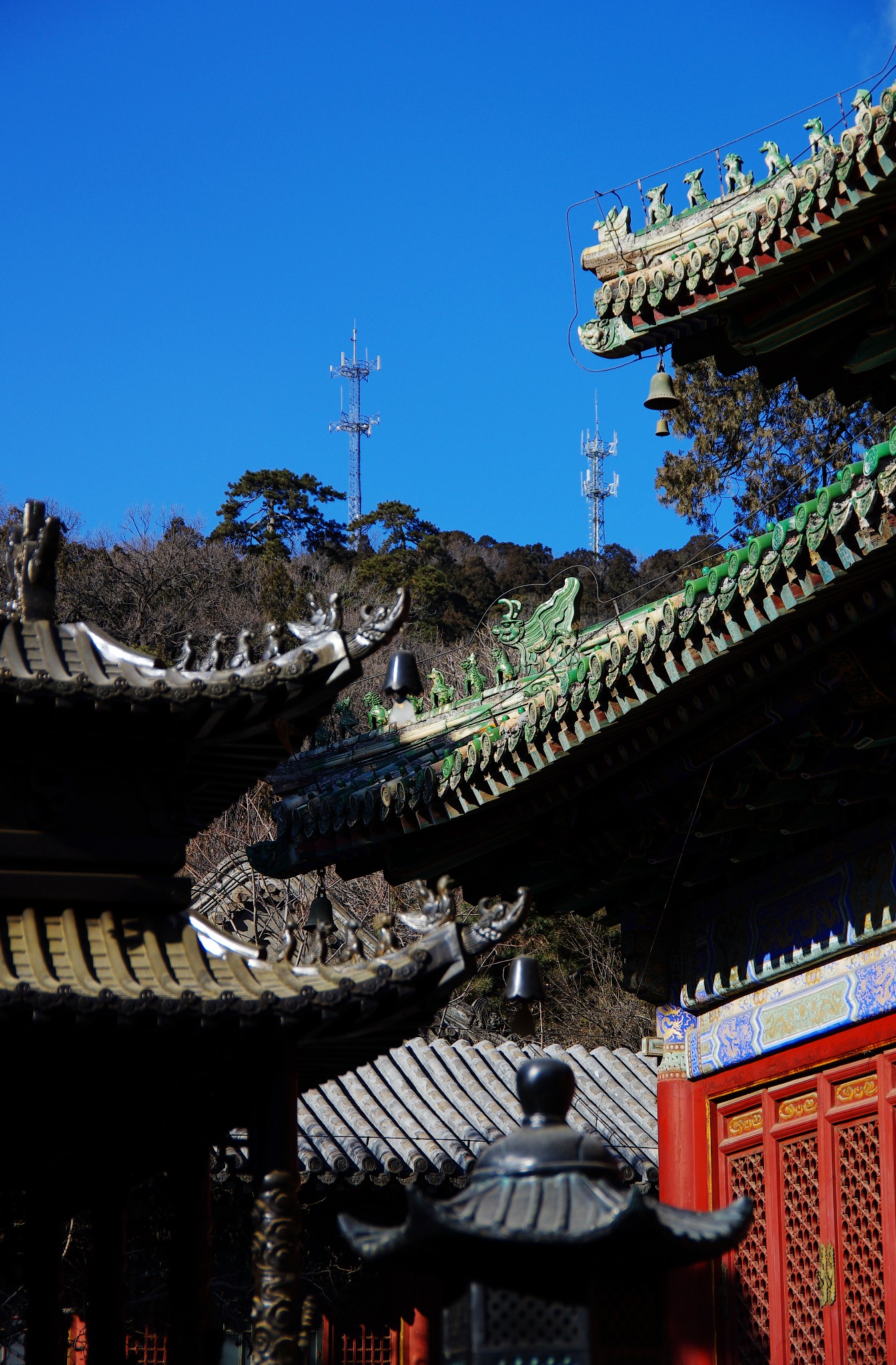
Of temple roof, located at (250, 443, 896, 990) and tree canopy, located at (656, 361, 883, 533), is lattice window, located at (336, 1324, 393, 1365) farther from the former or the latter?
tree canopy, located at (656, 361, 883, 533)

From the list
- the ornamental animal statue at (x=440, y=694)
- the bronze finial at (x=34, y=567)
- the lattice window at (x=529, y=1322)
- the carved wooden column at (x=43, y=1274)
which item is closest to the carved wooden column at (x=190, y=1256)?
the carved wooden column at (x=43, y=1274)

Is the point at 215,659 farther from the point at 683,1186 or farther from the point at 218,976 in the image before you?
the point at 683,1186

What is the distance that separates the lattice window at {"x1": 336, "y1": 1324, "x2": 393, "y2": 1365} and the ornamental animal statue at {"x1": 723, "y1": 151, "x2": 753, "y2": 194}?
936 cm

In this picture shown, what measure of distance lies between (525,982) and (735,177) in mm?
4995

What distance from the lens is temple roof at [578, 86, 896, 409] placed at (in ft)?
25.7

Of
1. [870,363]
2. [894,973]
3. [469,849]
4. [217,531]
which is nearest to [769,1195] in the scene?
[894,973]

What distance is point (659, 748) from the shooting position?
934 cm

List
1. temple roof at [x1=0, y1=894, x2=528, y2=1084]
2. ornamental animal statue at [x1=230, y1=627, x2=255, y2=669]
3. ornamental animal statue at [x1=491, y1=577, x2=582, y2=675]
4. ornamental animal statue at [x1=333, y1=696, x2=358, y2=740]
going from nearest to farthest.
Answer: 1. temple roof at [x1=0, y1=894, x2=528, y2=1084]
2. ornamental animal statue at [x1=230, y1=627, x2=255, y2=669]
3. ornamental animal statue at [x1=491, y1=577, x2=582, y2=675]
4. ornamental animal statue at [x1=333, y1=696, x2=358, y2=740]

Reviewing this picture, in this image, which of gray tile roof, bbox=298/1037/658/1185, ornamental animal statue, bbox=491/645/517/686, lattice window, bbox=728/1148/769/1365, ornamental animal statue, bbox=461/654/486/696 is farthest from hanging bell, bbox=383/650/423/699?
gray tile roof, bbox=298/1037/658/1185

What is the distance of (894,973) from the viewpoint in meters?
8.69

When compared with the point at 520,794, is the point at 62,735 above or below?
below

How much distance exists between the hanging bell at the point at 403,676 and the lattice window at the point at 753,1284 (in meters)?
3.69

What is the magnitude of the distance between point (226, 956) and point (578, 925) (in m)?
18.9

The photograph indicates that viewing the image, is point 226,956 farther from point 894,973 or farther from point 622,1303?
point 894,973
